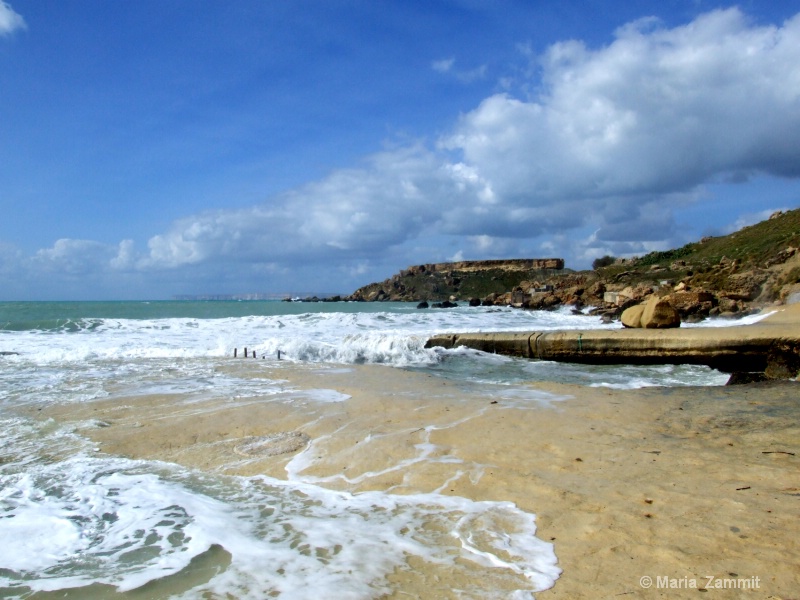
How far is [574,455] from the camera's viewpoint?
16.2ft

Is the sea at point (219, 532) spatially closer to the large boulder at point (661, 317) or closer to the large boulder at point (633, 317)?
the large boulder at point (661, 317)

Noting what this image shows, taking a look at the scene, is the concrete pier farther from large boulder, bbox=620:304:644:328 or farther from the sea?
the sea

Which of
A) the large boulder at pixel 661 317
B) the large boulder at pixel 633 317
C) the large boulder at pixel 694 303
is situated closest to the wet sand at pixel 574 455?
the large boulder at pixel 661 317

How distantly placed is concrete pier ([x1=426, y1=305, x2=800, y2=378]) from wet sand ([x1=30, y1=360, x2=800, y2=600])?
3.36m

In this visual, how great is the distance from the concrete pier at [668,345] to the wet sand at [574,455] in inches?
132

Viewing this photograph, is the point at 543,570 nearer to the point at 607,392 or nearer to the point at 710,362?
the point at 607,392

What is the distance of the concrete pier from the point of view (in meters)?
11.6

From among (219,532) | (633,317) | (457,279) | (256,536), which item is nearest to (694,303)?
(633,317)

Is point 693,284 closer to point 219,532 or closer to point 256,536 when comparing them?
point 256,536

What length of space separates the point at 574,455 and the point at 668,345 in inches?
387

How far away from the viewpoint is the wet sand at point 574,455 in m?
2.93

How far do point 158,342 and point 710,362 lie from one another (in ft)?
54.9

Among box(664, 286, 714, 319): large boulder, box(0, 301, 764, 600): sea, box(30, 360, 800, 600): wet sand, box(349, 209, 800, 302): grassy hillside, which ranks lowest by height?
box(0, 301, 764, 600): sea

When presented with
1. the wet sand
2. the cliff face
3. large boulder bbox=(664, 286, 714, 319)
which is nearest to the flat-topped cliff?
the cliff face
